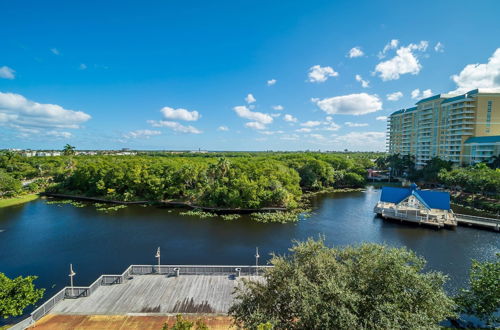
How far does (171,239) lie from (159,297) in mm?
15243

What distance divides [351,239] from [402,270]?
75.7 ft

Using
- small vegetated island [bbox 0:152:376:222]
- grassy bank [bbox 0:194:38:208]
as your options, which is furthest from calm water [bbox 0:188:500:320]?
grassy bank [bbox 0:194:38:208]

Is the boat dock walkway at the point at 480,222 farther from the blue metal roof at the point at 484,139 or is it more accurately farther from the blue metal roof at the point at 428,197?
the blue metal roof at the point at 484,139

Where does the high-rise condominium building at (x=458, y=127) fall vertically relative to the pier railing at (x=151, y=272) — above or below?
above

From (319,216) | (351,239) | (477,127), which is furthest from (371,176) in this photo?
(351,239)

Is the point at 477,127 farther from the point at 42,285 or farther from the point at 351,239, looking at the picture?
the point at 42,285

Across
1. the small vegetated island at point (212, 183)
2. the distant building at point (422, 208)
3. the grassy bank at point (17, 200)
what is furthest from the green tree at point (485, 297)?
the grassy bank at point (17, 200)

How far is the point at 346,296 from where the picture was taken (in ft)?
30.7

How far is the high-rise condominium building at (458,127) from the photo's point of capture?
68.9 m

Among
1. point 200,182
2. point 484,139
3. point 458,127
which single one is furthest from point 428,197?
point 458,127

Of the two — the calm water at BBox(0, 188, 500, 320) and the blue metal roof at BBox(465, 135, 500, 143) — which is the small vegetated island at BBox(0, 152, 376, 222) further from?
the blue metal roof at BBox(465, 135, 500, 143)

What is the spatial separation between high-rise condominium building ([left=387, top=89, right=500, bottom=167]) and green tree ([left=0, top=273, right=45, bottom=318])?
91.7 metres

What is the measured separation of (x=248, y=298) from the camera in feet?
36.8

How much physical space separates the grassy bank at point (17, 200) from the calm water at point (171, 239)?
338 inches
